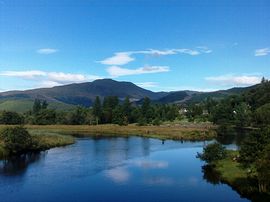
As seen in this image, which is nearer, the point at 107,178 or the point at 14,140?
the point at 107,178

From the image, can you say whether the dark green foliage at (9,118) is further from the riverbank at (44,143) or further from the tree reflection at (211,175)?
the tree reflection at (211,175)

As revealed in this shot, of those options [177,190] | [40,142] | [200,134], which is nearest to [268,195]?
[177,190]

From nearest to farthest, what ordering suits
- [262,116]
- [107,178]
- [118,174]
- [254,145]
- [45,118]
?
[254,145] → [107,178] → [118,174] → [262,116] → [45,118]

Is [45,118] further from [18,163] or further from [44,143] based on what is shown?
[18,163]

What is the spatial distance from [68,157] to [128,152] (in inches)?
727

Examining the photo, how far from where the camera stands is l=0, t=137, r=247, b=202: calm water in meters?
54.3

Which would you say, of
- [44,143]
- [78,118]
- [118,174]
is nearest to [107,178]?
[118,174]

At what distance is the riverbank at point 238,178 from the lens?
52072mm

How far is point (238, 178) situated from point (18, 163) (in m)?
45.7

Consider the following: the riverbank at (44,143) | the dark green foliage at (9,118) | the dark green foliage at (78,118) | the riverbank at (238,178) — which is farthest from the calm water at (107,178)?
the dark green foliage at (78,118)

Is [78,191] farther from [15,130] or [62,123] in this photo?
[62,123]

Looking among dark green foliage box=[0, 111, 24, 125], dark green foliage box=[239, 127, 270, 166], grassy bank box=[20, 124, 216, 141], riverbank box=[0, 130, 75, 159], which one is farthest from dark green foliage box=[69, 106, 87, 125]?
dark green foliage box=[239, 127, 270, 166]

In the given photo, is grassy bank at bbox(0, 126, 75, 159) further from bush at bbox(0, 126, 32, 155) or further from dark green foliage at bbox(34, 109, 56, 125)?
dark green foliage at bbox(34, 109, 56, 125)

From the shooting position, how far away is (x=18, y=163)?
7869cm
